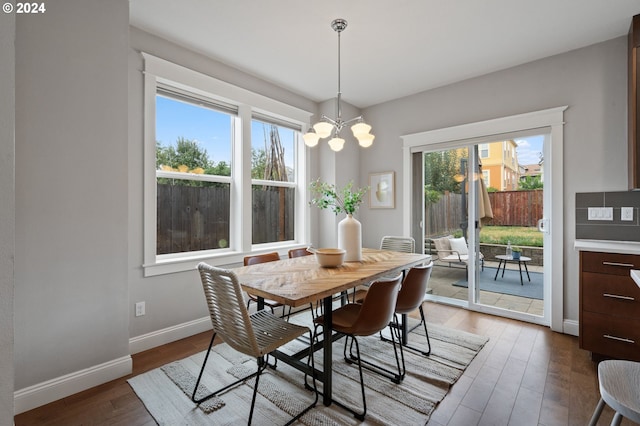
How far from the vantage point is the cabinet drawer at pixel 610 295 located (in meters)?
2.18

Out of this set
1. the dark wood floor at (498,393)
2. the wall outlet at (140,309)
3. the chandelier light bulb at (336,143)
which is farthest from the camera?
the wall outlet at (140,309)

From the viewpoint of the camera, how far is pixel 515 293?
11.5 feet

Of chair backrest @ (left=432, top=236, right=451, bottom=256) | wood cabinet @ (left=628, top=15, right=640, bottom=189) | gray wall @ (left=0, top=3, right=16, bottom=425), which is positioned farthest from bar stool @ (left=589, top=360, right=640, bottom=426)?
chair backrest @ (left=432, top=236, right=451, bottom=256)

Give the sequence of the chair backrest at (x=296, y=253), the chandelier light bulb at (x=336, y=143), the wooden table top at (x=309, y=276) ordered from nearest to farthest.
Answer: the wooden table top at (x=309, y=276), the chandelier light bulb at (x=336, y=143), the chair backrest at (x=296, y=253)

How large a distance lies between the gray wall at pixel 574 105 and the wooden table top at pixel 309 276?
170 centimetres

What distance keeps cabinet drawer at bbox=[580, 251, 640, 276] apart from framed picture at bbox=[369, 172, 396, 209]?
217 cm

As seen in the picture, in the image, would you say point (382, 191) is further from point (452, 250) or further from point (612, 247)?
point (612, 247)

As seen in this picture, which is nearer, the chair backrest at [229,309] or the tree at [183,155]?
the chair backrest at [229,309]

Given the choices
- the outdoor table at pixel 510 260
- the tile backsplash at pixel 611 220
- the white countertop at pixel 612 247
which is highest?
the tile backsplash at pixel 611 220

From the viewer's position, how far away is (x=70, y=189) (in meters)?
1.96

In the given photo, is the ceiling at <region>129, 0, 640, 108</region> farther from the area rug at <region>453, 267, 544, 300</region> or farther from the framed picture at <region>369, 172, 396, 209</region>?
the area rug at <region>453, 267, 544, 300</region>

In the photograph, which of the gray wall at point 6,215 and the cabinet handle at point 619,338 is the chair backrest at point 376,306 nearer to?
the gray wall at point 6,215

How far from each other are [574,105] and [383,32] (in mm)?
2004

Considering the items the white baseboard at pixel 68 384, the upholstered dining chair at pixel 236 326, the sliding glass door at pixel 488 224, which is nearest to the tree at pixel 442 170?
the sliding glass door at pixel 488 224
